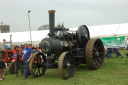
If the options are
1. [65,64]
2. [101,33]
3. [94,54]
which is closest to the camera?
[65,64]

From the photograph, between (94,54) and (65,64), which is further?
(94,54)

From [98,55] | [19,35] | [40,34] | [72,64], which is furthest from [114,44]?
[19,35]

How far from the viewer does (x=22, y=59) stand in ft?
19.3

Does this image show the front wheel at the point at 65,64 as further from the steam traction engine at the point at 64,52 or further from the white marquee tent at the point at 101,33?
the white marquee tent at the point at 101,33

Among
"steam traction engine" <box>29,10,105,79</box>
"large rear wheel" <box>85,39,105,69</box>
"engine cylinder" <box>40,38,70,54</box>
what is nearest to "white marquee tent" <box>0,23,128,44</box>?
"large rear wheel" <box>85,39,105,69</box>

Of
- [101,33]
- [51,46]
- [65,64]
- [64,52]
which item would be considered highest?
[101,33]

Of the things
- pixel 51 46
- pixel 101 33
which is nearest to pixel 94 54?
pixel 51 46

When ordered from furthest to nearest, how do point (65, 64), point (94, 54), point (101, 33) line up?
point (101, 33) → point (94, 54) → point (65, 64)

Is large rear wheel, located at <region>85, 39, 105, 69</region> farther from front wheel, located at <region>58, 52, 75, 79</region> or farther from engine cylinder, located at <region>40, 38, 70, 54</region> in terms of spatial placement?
engine cylinder, located at <region>40, 38, 70, 54</region>

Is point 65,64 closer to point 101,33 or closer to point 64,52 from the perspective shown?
point 64,52

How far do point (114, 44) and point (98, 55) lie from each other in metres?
4.89

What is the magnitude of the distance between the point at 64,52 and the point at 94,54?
221cm

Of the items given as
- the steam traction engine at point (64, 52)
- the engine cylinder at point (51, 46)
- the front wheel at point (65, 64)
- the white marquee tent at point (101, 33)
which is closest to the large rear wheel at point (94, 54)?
the steam traction engine at point (64, 52)

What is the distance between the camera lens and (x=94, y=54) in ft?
23.9
